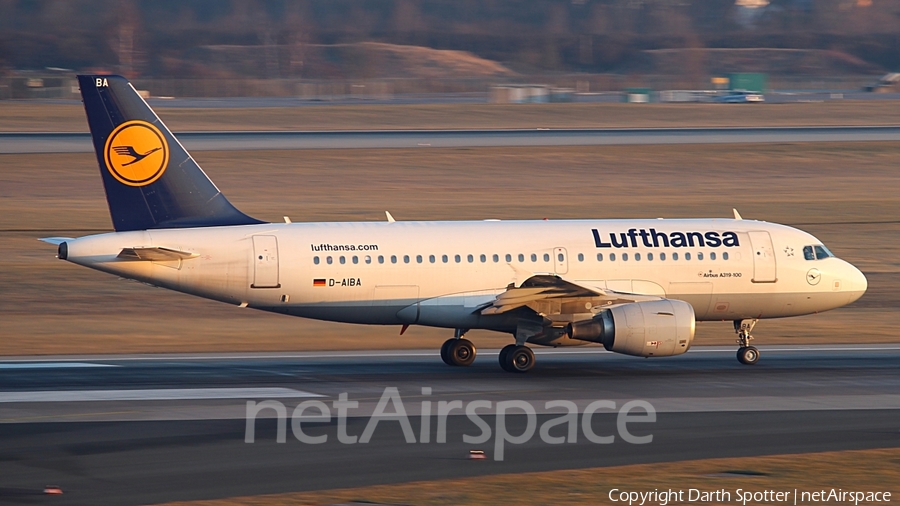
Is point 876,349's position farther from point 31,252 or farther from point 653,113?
point 653,113

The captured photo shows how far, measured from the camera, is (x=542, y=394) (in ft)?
82.8

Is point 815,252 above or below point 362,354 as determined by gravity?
above

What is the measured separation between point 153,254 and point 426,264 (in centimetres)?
633

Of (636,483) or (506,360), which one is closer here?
(636,483)

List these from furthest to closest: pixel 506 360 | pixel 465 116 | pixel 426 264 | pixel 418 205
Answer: pixel 465 116 < pixel 418 205 < pixel 426 264 < pixel 506 360

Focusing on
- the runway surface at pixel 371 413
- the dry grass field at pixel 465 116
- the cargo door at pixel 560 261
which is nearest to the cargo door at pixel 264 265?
the runway surface at pixel 371 413

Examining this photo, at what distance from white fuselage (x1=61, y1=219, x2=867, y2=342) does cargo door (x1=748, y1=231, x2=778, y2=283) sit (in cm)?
3

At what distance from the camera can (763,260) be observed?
2998 cm

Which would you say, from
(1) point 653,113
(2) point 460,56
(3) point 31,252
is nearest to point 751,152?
(1) point 653,113

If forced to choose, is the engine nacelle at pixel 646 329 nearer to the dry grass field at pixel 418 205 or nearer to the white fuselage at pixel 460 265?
the white fuselage at pixel 460 265

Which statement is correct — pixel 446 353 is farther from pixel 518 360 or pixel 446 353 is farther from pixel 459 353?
pixel 518 360

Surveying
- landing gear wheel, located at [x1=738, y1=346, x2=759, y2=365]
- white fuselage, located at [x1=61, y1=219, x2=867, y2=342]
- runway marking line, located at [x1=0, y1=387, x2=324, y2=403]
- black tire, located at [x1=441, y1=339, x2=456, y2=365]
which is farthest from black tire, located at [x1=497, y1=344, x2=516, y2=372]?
landing gear wheel, located at [x1=738, y1=346, x2=759, y2=365]

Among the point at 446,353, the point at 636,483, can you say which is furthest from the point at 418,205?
the point at 636,483

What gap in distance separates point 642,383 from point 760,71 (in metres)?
127
